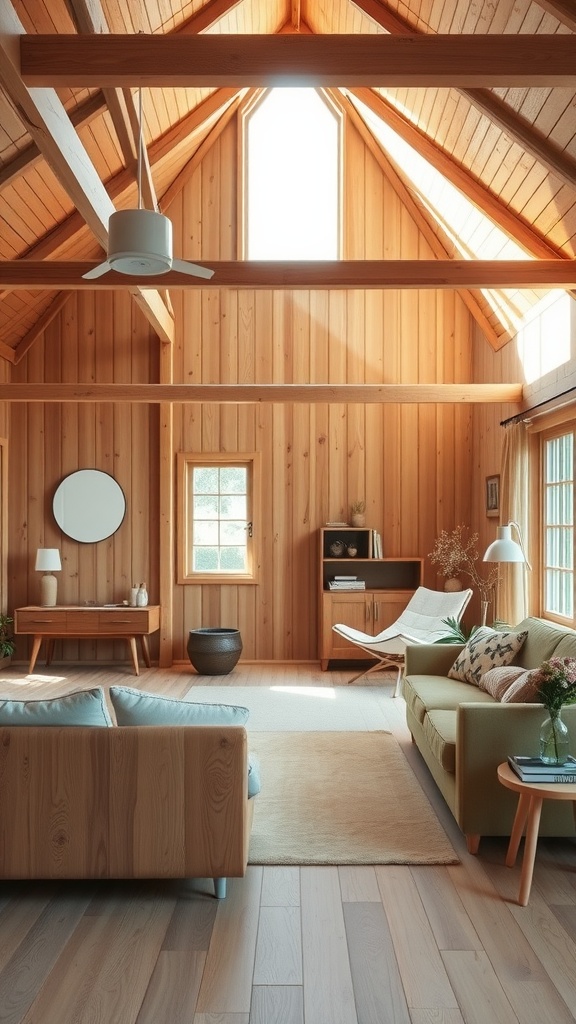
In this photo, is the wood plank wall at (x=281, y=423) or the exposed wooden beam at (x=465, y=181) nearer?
the exposed wooden beam at (x=465, y=181)

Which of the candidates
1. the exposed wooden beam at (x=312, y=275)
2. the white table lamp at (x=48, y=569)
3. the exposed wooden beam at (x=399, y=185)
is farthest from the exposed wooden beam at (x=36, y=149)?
the white table lamp at (x=48, y=569)

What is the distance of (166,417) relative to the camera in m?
7.93

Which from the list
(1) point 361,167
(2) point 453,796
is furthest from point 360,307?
(2) point 453,796

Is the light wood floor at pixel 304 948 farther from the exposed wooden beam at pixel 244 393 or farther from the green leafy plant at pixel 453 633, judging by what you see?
the exposed wooden beam at pixel 244 393

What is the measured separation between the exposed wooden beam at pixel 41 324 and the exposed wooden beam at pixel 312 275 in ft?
9.83

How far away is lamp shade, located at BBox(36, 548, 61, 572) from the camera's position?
7492 millimetres

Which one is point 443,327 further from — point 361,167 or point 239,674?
point 239,674

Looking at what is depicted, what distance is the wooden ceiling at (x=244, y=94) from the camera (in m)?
3.05

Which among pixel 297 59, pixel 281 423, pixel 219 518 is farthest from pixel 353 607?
pixel 297 59

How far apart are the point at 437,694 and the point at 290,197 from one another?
18.0 ft

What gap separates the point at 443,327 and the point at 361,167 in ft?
5.71

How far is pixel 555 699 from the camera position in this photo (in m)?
3.08

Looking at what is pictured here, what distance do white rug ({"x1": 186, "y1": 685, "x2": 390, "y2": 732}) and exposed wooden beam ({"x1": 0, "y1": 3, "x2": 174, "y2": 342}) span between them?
2.98 m

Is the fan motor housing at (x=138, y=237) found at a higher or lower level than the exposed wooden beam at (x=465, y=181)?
lower
